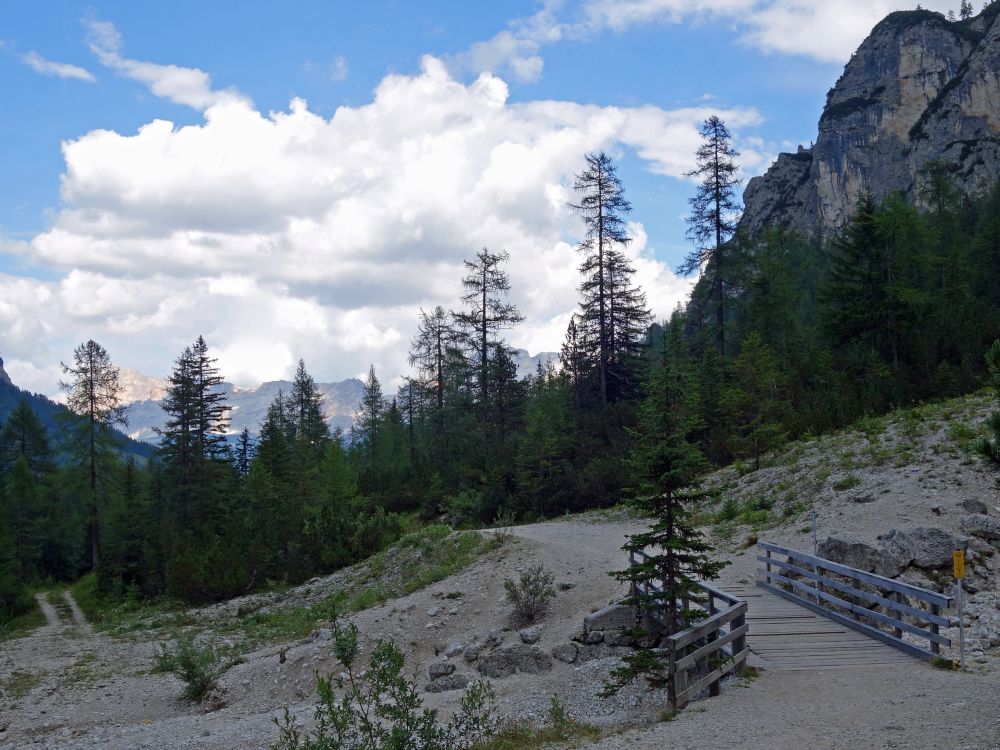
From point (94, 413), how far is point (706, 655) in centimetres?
4134

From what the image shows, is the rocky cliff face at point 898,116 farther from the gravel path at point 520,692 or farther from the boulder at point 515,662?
the boulder at point 515,662

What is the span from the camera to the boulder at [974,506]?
16.3 metres

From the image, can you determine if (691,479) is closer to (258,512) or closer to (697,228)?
(258,512)

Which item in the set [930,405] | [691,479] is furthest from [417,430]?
[691,479]

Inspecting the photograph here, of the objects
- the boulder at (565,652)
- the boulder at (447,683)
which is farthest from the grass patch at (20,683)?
the boulder at (565,652)

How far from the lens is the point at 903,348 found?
32.2 m

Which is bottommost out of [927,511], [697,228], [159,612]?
[159,612]

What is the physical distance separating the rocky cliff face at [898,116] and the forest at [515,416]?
80.0 meters

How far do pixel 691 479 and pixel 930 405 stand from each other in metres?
20.5

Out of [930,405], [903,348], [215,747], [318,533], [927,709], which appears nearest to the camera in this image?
[927,709]

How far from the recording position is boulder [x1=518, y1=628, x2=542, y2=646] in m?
14.5

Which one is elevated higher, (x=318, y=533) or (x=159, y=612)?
(x=318, y=533)

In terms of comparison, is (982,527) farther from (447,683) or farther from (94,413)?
(94,413)

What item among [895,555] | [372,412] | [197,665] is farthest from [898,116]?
[197,665]
